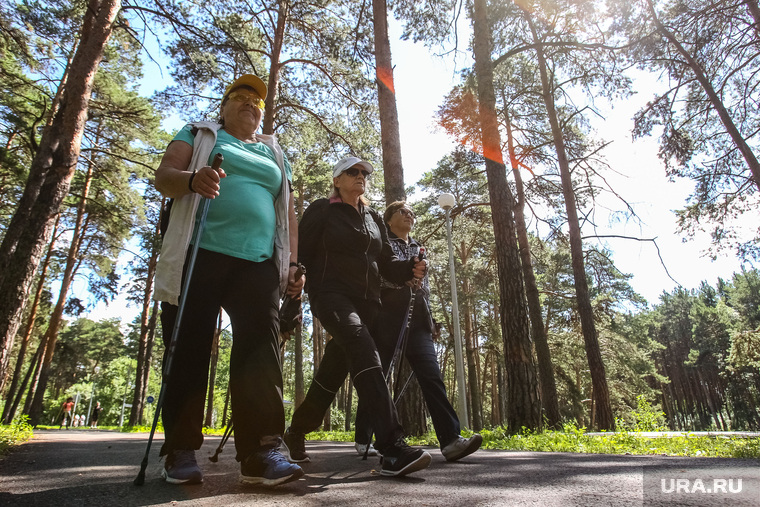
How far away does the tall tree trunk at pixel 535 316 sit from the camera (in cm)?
1154

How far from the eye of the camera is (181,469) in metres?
2.01

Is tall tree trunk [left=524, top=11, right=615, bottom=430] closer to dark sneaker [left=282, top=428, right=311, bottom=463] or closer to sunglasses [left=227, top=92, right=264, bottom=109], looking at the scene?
sunglasses [left=227, top=92, right=264, bottom=109]

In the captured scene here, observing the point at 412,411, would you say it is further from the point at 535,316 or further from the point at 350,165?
the point at 535,316

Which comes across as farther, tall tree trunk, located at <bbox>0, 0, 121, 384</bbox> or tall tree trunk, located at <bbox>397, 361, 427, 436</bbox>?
tall tree trunk, located at <bbox>397, 361, 427, 436</bbox>

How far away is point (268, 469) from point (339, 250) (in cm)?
141

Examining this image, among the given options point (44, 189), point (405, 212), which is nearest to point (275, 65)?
point (44, 189)

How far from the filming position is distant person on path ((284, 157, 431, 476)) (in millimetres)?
2426

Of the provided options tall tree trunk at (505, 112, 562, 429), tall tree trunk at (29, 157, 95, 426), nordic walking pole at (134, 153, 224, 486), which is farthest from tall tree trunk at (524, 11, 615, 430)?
tall tree trunk at (29, 157, 95, 426)

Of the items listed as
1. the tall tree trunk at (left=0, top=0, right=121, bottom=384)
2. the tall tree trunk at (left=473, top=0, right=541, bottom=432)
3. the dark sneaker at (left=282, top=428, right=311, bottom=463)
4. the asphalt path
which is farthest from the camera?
the tall tree trunk at (left=473, top=0, right=541, bottom=432)

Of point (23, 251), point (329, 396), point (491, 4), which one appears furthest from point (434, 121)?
point (329, 396)

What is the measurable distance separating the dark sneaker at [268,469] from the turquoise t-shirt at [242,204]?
0.94 metres

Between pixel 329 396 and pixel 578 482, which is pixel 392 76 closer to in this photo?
pixel 329 396

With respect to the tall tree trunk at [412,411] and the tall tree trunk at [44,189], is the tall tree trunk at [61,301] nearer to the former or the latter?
the tall tree trunk at [44,189]

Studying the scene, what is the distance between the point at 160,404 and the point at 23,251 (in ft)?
17.3
